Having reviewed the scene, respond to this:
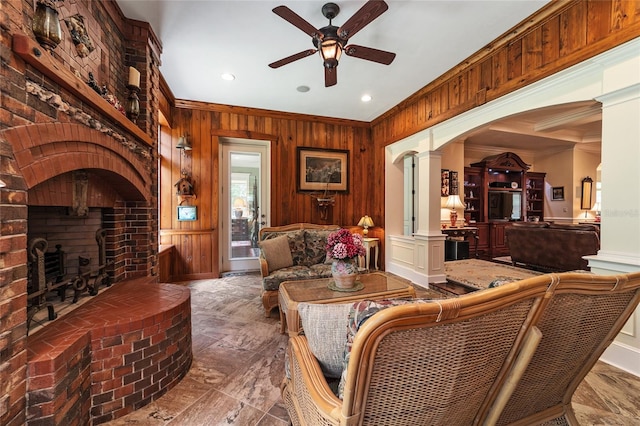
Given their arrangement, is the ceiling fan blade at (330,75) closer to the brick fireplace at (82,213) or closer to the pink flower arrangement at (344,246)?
the pink flower arrangement at (344,246)

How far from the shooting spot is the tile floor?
1508mm

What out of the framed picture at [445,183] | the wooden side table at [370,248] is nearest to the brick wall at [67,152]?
the wooden side table at [370,248]

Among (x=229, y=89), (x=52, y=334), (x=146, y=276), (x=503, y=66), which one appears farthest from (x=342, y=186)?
(x=52, y=334)

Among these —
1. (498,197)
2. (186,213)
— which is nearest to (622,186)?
(186,213)

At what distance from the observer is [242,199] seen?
4828 mm

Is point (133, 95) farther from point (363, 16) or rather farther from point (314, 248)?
point (314, 248)

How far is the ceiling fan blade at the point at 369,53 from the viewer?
2273mm

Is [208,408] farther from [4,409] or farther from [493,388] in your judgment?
[493,388]

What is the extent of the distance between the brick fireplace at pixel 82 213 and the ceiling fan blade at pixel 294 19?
1308mm

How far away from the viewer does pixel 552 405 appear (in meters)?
1.25

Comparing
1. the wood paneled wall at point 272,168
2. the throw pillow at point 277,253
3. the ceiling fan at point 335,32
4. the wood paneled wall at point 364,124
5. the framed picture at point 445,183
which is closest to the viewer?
the ceiling fan at point 335,32

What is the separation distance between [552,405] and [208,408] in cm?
183

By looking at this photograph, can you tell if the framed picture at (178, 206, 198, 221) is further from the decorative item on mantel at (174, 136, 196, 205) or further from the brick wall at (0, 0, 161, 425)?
the brick wall at (0, 0, 161, 425)

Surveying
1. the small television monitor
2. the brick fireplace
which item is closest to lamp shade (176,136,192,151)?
the brick fireplace
